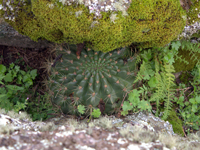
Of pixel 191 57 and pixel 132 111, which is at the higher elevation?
pixel 191 57

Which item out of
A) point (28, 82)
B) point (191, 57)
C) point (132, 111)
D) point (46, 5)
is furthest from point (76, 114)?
point (191, 57)

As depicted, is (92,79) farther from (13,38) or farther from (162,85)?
(13,38)

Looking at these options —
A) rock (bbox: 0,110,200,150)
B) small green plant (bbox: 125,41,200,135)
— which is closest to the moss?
small green plant (bbox: 125,41,200,135)

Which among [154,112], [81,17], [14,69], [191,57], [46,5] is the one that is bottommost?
[154,112]

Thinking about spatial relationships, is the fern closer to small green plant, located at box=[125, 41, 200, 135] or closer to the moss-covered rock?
small green plant, located at box=[125, 41, 200, 135]

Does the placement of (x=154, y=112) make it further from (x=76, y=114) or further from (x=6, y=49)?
(x=6, y=49)

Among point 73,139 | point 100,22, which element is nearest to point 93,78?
point 100,22
